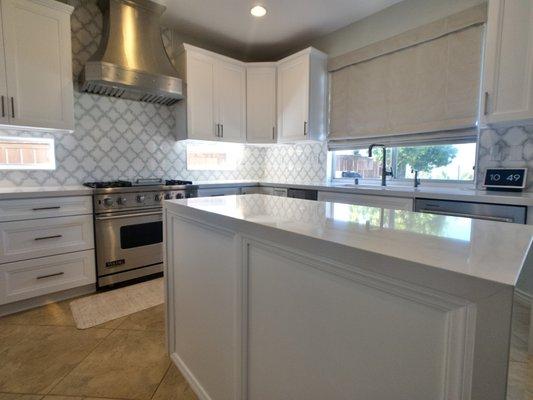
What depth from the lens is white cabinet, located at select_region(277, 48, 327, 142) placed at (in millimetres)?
3318

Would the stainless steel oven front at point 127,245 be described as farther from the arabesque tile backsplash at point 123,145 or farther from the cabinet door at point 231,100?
the cabinet door at point 231,100

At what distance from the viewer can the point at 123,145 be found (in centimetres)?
312

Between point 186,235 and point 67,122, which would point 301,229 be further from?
point 67,122

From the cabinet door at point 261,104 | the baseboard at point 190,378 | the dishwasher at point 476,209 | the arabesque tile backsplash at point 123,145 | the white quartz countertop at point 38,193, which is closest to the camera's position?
the baseboard at point 190,378

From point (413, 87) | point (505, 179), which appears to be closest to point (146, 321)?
point (505, 179)

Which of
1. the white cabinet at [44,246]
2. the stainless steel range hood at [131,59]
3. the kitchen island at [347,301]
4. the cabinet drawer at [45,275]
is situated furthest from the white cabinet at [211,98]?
the kitchen island at [347,301]

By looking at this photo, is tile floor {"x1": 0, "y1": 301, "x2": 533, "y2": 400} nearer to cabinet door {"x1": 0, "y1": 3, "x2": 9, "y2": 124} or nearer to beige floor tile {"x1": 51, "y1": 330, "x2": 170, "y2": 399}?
beige floor tile {"x1": 51, "y1": 330, "x2": 170, "y2": 399}

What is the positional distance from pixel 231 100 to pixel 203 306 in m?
2.86

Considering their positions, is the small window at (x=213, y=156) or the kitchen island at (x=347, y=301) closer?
the kitchen island at (x=347, y=301)

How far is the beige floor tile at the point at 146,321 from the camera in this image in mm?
1985

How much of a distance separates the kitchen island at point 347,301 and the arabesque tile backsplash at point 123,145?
6.05ft

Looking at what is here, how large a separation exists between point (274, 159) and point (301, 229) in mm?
3481

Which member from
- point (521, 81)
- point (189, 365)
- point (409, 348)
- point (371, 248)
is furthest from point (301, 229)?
point (521, 81)

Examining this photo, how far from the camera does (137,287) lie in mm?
2654
